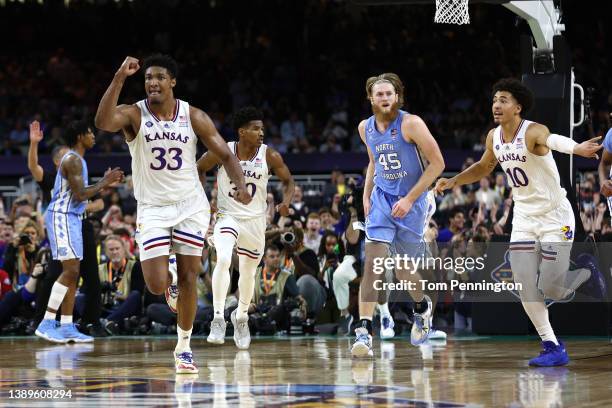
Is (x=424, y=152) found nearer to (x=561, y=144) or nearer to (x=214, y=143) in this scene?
(x=561, y=144)

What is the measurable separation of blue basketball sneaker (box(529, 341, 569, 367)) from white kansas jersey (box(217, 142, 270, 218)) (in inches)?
134

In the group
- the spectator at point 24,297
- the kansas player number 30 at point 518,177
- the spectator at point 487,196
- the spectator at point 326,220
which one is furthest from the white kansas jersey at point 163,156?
the spectator at point 487,196

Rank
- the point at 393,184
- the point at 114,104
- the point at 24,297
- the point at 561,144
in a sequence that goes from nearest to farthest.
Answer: the point at 114,104 < the point at 561,144 < the point at 393,184 < the point at 24,297

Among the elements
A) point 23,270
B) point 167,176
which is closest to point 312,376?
point 167,176

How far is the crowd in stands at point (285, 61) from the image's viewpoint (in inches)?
877

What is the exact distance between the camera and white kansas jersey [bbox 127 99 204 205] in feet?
24.4

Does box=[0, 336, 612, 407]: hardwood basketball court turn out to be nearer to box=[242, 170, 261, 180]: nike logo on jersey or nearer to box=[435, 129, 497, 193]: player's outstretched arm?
box=[435, 129, 497, 193]: player's outstretched arm

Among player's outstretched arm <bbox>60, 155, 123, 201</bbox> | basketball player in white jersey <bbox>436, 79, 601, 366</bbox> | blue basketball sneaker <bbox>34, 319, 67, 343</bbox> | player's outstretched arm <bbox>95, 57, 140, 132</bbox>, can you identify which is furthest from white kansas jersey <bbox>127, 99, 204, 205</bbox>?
blue basketball sneaker <bbox>34, 319, 67, 343</bbox>

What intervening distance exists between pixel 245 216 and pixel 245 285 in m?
0.67

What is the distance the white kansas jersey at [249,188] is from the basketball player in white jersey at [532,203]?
2.70m

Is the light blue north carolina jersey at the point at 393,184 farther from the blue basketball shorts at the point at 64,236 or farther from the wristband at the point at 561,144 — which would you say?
the blue basketball shorts at the point at 64,236

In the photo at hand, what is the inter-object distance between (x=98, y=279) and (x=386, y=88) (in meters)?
5.13

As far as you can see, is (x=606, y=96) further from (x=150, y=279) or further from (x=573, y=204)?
(x=150, y=279)

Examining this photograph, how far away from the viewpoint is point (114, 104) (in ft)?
23.4
